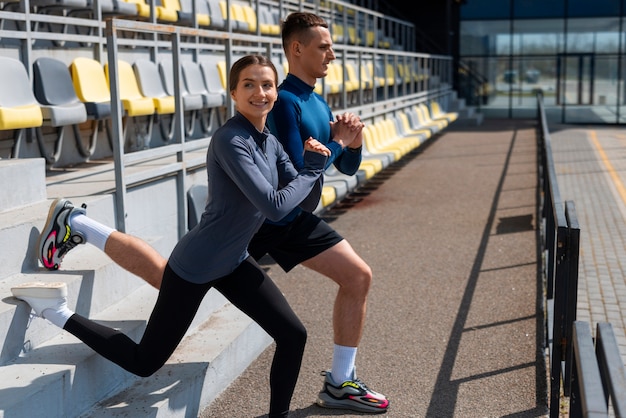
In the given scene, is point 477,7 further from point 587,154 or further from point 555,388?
point 555,388

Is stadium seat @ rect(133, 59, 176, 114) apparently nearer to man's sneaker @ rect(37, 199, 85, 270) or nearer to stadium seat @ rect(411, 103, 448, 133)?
man's sneaker @ rect(37, 199, 85, 270)

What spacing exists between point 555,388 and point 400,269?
3.15 m

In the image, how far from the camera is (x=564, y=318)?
151 inches

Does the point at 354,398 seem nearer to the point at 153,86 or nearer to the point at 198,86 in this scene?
the point at 153,86

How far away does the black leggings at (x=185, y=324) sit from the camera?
10.5 ft

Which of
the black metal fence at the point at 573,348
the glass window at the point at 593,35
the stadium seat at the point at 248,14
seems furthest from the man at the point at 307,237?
the glass window at the point at 593,35

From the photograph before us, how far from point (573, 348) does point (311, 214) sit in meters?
1.72

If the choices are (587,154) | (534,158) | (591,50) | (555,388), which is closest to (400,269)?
(555,388)

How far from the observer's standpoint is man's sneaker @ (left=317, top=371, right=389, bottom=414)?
381 cm

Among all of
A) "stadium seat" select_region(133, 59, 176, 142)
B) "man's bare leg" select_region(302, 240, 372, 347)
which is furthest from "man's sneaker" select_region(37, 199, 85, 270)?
"stadium seat" select_region(133, 59, 176, 142)

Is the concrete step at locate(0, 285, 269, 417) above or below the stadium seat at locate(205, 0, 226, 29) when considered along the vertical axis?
below

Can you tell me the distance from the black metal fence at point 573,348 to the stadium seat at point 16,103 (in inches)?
132

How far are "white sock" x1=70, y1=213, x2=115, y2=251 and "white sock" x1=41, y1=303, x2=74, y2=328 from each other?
51 centimetres

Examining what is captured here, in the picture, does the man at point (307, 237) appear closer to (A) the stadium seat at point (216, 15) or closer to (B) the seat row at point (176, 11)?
(B) the seat row at point (176, 11)
